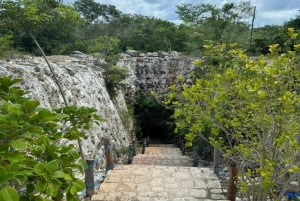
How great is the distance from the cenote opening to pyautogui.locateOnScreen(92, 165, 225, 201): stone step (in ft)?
27.6

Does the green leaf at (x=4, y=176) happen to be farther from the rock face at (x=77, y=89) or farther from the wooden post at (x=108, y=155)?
the wooden post at (x=108, y=155)

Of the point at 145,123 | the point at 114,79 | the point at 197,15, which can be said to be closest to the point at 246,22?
the point at 197,15

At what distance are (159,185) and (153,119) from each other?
35.3 feet

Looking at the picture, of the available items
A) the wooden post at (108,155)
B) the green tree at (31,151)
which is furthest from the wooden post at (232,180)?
the green tree at (31,151)

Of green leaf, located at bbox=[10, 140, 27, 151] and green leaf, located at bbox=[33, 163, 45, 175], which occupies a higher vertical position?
green leaf, located at bbox=[10, 140, 27, 151]

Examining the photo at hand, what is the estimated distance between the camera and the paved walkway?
443 cm

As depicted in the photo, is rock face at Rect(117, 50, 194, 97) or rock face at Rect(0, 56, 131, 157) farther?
rock face at Rect(117, 50, 194, 97)

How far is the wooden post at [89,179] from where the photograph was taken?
415 cm

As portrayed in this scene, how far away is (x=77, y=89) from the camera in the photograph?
7.45 m

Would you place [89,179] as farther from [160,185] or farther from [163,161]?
[163,161]

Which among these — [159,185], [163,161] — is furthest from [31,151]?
[163,161]

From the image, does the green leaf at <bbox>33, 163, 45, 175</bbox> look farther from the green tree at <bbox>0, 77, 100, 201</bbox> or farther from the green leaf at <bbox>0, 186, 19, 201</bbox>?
the green leaf at <bbox>0, 186, 19, 201</bbox>

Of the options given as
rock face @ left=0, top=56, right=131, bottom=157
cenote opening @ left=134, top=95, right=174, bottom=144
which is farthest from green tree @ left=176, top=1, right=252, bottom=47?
rock face @ left=0, top=56, right=131, bottom=157

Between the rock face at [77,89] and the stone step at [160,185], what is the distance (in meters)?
1.28
